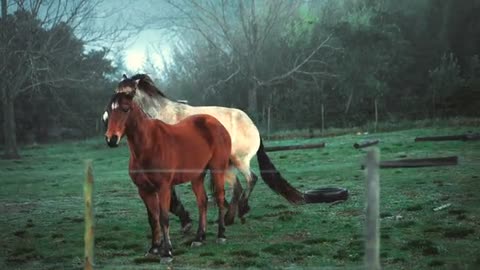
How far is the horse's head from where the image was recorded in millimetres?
6148

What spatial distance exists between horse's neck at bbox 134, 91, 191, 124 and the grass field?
158cm

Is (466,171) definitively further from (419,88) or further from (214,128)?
(419,88)

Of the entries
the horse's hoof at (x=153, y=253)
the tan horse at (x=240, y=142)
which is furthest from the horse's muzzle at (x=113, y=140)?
the tan horse at (x=240, y=142)

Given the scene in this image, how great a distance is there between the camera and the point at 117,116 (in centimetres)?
625

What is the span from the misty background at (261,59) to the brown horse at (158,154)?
1924 centimetres

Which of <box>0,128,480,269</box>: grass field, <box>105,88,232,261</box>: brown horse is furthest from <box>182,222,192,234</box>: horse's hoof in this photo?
<box>105,88,232,261</box>: brown horse

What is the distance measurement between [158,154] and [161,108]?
6.02 ft

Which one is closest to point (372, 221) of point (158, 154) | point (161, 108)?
point (158, 154)

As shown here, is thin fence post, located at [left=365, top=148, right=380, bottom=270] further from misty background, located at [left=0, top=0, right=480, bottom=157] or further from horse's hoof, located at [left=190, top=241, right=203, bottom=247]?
misty background, located at [left=0, top=0, right=480, bottom=157]

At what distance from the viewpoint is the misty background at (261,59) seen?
28.4 meters

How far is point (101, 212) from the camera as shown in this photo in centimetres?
1017

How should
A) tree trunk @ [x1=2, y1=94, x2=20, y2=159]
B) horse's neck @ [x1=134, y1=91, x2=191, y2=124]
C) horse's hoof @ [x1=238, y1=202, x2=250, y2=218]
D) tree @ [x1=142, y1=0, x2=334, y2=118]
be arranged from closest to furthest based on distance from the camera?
1. horse's neck @ [x1=134, y1=91, x2=191, y2=124]
2. horse's hoof @ [x1=238, y1=202, x2=250, y2=218]
3. tree trunk @ [x1=2, y1=94, x2=20, y2=159]
4. tree @ [x1=142, y1=0, x2=334, y2=118]

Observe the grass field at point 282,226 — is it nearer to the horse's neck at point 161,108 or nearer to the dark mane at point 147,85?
the horse's neck at point 161,108

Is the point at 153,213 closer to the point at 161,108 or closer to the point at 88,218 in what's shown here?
the point at 88,218
